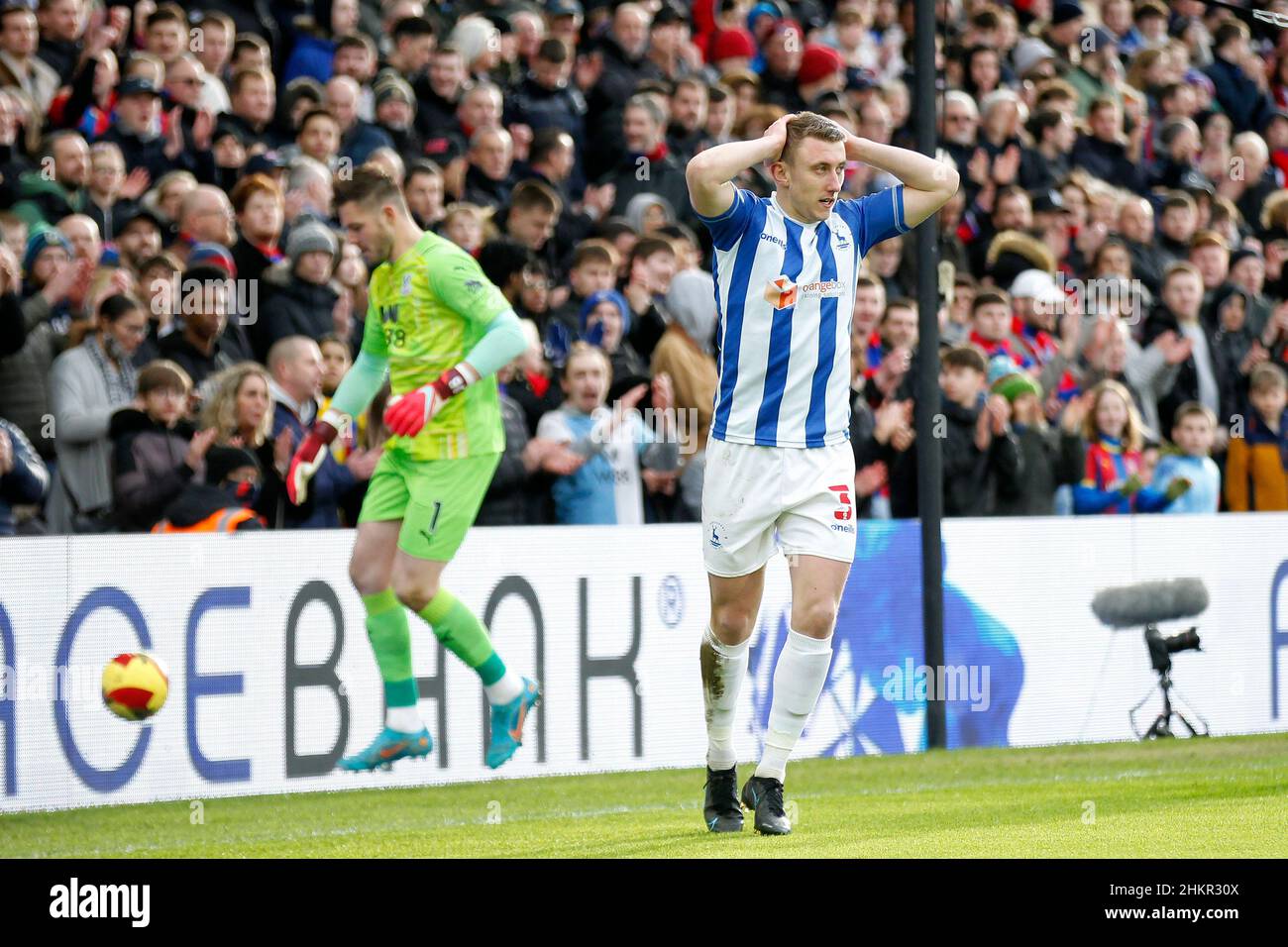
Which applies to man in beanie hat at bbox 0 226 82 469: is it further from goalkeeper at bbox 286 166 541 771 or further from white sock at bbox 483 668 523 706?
white sock at bbox 483 668 523 706

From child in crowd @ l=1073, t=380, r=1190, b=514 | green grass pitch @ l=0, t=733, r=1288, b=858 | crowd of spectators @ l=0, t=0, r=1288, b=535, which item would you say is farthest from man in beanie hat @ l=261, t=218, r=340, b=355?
child in crowd @ l=1073, t=380, r=1190, b=514

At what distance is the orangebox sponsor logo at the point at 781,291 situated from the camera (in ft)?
25.2

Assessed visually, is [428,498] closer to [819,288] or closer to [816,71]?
[819,288]

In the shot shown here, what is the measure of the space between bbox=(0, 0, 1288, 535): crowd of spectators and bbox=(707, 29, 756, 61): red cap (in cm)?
2

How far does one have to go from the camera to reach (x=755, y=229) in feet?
25.3

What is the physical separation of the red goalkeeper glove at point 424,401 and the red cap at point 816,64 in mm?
7499

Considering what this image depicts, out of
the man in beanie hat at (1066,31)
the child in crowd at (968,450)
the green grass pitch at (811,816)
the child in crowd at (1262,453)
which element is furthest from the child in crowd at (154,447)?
the man in beanie hat at (1066,31)

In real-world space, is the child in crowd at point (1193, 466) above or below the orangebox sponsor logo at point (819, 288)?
below

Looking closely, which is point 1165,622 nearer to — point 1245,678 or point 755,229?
point 1245,678

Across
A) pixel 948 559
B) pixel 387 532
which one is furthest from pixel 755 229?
pixel 948 559

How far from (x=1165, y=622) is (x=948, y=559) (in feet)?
4.97

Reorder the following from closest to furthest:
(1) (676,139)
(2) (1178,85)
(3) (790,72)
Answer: (1) (676,139) < (3) (790,72) < (2) (1178,85)

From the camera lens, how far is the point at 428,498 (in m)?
8.97
